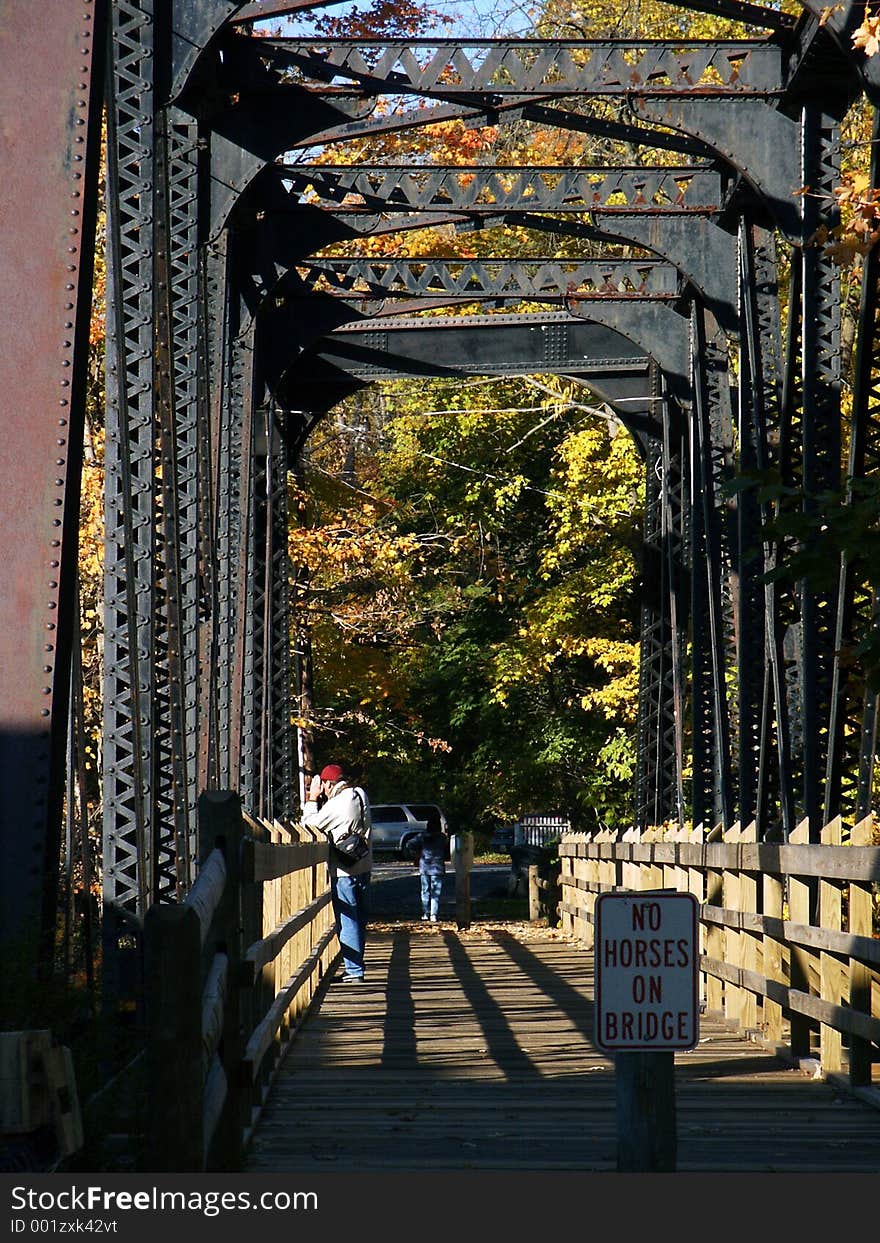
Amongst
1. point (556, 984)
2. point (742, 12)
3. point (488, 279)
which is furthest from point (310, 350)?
point (742, 12)

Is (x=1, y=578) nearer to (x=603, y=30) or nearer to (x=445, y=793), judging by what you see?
(x=603, y=30)

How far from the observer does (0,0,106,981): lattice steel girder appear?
582cm

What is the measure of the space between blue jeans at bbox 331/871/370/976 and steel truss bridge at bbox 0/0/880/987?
1660 millimetres

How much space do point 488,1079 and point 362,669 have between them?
22257 mm

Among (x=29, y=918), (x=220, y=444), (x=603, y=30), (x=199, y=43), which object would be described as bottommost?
(x=29, y=918)

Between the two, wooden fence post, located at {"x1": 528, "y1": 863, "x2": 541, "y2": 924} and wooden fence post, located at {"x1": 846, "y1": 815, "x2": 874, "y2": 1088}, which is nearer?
wooden fence post, located at {"x1": 846, "y1": 815, "x2": 874, "y2": 1088}

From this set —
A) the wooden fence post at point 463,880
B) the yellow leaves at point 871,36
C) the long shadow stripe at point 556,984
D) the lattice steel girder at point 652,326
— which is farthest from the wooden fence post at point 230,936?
the wooden fence post at point 463,880

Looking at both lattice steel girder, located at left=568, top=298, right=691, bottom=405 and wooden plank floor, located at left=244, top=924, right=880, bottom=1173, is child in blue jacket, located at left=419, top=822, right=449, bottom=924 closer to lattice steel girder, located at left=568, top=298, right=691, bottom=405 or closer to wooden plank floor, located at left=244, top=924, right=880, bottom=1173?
lattice steel girder, located at left=568, top=298, right=691, bottom=405

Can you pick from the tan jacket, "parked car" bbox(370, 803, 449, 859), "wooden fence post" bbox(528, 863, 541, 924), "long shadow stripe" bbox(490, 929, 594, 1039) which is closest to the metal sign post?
"long shadow stripe" bbox(490, 929, 594, 1039)

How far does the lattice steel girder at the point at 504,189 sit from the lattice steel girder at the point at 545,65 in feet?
6.79

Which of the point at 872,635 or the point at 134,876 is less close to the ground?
the point at 872,635

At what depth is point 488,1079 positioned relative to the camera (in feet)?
31.9

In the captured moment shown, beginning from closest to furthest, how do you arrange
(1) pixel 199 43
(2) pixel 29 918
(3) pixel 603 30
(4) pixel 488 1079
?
1. (2) pixel 29 918
2. (4) pixel 488 1079
3. (1) pixel 199 43
4. (3) pixel 603 30

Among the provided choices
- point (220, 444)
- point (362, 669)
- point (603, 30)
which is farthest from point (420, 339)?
point (362, 669)
